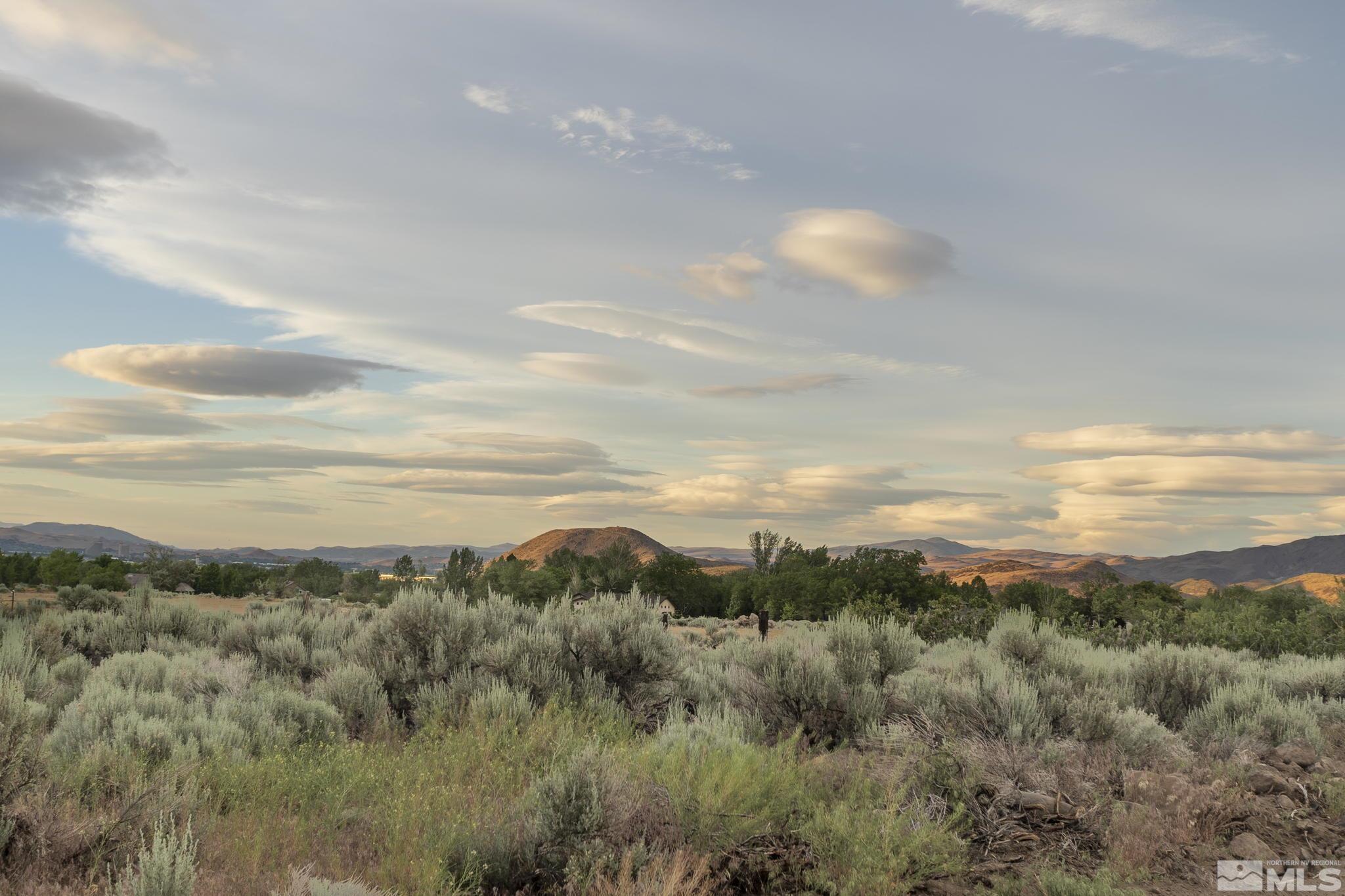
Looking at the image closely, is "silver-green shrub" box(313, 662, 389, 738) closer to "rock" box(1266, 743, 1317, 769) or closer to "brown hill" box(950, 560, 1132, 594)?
"rock" box(1266, 743, 1317, 769)

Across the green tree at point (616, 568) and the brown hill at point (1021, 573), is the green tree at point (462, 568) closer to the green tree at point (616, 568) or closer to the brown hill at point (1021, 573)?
the green tree at point (616, 568)

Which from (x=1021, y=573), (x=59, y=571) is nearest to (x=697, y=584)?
(x=59, y=571)

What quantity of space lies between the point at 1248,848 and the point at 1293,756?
3266mm

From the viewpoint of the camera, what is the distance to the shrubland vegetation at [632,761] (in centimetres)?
601

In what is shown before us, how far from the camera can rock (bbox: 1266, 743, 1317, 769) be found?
9891mm

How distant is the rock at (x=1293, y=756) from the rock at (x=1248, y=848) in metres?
2.72

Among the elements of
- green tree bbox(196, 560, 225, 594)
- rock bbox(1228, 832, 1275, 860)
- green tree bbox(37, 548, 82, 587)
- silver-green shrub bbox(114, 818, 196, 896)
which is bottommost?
green tree bbox(196, 560, 225, 594)

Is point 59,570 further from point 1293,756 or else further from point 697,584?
point 1293,756

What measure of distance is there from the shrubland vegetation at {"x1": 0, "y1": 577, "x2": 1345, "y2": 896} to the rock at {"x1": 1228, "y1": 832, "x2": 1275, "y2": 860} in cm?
12

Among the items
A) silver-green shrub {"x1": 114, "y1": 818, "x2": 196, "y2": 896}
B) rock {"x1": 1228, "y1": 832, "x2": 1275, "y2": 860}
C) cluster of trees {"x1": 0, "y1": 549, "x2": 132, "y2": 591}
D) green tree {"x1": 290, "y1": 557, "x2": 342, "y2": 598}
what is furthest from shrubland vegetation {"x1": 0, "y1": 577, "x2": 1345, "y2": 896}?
green tree {"x1": 290, "y1": 557, "x2": 342, "y2": 598}

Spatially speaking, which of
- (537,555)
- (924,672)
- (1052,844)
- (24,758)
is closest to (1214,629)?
(924,672)

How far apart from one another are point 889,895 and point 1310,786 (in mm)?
6248

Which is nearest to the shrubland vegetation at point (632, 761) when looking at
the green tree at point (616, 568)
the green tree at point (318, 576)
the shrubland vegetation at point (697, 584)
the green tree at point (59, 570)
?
the shrubland vegetation at point (697, 584)

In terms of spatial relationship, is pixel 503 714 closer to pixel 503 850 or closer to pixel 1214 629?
pixel 503 850
